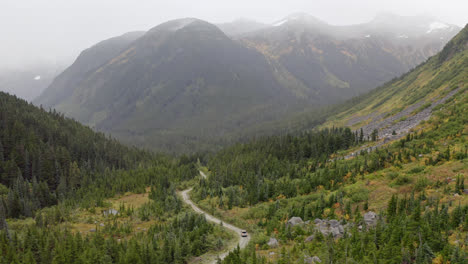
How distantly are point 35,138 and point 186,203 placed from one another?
10377 centimetres

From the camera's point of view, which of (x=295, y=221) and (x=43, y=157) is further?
(x=43, y=157)

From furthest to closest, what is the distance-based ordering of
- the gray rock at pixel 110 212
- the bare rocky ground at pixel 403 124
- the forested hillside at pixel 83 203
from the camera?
the bare rocky ground at pixel 403 124 → the gray rock at pixel 110 212 → the forested hillside at pixel 83 203

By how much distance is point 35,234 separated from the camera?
60125 mm

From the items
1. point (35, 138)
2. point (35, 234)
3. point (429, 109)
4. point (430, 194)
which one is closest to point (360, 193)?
point (430, 194)

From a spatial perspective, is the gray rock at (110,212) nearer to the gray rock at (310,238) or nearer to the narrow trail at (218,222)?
the narrow trail at (218,222)

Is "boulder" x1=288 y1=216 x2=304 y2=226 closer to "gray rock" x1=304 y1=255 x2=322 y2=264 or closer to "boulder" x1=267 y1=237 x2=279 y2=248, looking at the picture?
"boulder" x1=267 y1=237 x2=279 y2=248

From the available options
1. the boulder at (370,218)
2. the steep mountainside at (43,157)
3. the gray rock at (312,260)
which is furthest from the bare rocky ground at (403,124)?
the steep mountainside at (43,157)

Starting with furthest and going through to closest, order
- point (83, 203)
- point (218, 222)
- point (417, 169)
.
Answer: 1. point (83, 203)
2. point (218, 222)
3. point (417, 169)

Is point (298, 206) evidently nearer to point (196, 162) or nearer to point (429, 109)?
point (429, 109)

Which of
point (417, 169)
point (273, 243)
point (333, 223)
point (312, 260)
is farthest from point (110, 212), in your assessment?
point (417, 169)

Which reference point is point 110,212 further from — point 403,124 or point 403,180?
point 403,124

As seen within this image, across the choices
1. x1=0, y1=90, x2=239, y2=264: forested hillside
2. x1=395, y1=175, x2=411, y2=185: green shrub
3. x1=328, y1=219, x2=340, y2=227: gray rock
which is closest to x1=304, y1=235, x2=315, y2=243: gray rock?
x1=328, y1=219, x2=340, y2=227: gray rock

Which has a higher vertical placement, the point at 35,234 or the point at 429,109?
the point at 429,109

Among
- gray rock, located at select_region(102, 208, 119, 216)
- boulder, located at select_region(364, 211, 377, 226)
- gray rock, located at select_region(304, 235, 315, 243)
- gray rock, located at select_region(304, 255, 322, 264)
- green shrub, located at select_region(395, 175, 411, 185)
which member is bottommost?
gray rock, located at select_region(102, 208, 119, 216)
